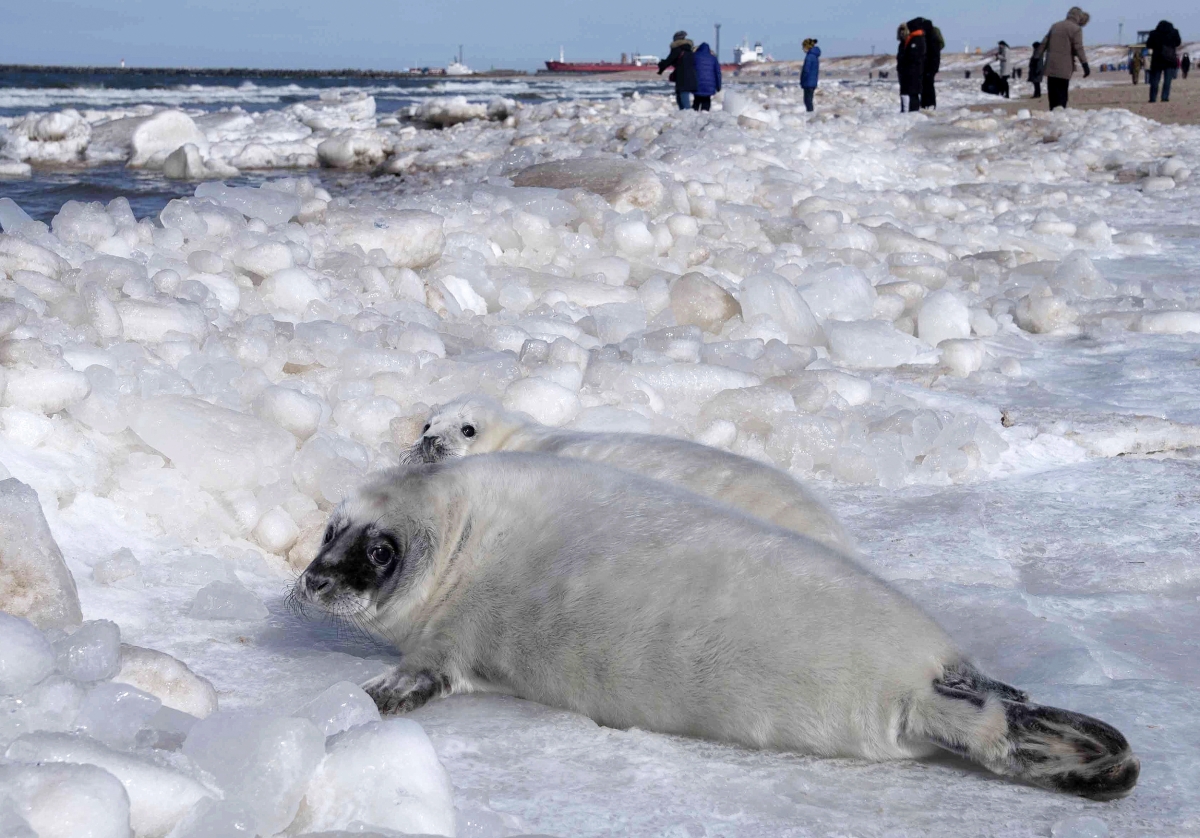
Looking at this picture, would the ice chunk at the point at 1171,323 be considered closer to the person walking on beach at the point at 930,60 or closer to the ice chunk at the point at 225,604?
the ice chunk at the point at 225,604

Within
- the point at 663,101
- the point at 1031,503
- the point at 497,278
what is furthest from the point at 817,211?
the point at 663,101

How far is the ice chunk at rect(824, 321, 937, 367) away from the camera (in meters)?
4.66

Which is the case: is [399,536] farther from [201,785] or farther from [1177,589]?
[1177,589]

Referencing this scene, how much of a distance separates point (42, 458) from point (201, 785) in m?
1.55

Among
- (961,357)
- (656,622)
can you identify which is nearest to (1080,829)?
(656,622)

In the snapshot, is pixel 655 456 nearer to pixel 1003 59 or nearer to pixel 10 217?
pixel 10 217

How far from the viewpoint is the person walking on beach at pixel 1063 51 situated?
14.9 meters

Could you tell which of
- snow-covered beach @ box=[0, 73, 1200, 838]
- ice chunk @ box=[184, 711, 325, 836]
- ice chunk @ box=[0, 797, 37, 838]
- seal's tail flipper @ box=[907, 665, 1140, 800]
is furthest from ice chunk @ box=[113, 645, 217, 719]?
seal's tail flipper @ box=[907, 665, 1140, 800]

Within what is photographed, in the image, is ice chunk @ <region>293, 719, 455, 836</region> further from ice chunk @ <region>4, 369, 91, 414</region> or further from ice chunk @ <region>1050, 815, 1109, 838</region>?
ice chunk @ <region>4, 369, 91, 414</region>

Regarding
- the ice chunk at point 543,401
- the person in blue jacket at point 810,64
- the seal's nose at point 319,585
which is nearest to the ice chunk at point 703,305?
the ice chunk at point 543,401

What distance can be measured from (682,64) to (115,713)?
15.5 m

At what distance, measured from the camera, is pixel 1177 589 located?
2.57 m

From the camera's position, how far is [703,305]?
4859mm

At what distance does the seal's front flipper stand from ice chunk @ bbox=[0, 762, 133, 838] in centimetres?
66
